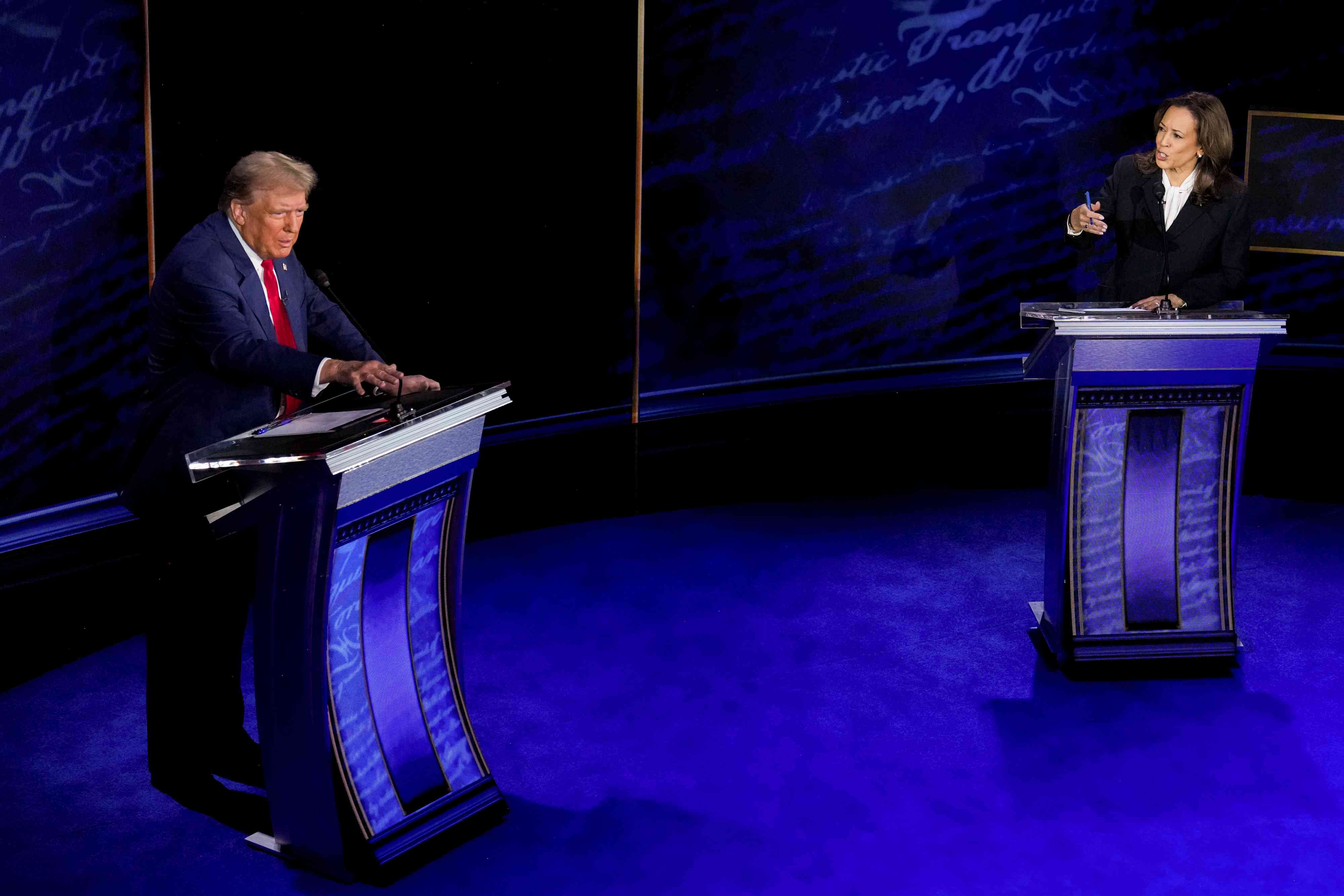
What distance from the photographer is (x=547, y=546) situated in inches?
197

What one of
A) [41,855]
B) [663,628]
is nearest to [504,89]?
[663,628]

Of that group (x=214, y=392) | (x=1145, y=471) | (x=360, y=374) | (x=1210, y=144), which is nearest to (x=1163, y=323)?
(x=1145, y=471)

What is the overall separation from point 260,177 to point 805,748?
185cm

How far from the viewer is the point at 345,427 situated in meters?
2.48

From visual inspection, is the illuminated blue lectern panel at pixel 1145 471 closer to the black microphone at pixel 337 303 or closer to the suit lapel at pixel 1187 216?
the suit lapel at pixel 1187 216

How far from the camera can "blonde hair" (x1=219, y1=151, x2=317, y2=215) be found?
9.13 ft

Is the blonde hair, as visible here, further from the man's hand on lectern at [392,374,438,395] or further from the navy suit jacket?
the man's hand on lectern at [392,374,438,395]

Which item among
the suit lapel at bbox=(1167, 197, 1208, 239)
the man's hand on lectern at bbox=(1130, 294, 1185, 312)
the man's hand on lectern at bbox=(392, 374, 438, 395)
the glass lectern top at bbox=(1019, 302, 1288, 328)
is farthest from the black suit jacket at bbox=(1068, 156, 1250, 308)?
the man's hand on lectern at bbox=(392, 374, 438, 395)

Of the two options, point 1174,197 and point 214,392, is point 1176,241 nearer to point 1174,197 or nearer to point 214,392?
point 1174,197

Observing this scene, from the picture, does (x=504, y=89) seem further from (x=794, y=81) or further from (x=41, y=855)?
(x=41, y=855)

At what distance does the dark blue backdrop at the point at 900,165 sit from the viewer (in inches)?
214

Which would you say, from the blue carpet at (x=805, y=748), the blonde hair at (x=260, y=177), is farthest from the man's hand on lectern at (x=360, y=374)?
the blue carpet at (x=805, y=748)

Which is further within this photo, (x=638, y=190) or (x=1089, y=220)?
(x=638, y=190)

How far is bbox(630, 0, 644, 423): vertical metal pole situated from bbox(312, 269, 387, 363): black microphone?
2364 mm
